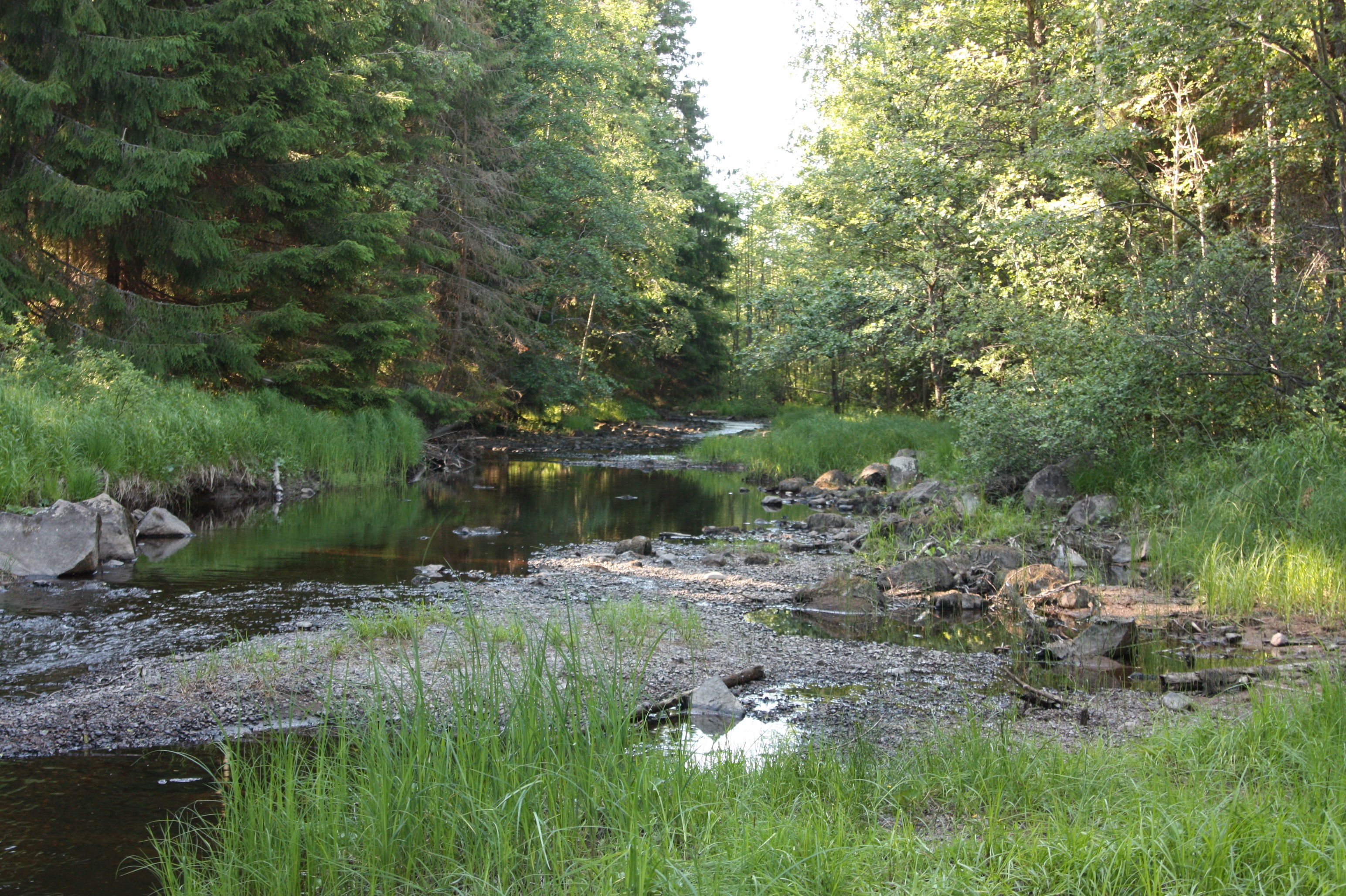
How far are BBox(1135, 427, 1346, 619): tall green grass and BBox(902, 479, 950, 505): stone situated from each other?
382 cm

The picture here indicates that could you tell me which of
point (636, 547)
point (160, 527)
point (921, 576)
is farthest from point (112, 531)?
point (921, 576)

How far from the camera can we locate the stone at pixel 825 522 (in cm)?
1360

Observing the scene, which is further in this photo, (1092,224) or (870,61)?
(870,61)

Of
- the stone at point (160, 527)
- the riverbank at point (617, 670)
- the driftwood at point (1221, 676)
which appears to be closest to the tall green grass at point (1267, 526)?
the riverbank at point (617, 670)

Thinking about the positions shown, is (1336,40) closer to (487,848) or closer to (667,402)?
(487,848)

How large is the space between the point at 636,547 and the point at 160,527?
591 cm

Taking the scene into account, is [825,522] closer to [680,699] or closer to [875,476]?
[875,476]

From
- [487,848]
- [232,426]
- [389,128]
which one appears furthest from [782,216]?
[487,848]

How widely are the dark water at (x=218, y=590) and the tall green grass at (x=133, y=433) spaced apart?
91 centimetres

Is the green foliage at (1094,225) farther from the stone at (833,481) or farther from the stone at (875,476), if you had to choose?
the stone at (833,481)

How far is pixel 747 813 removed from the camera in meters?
3.52

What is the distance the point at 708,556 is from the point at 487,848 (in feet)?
25.3

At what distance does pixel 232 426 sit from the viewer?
47.4ft

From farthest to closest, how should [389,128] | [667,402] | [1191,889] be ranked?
[667,402] → [389,128] → [1191,889]
